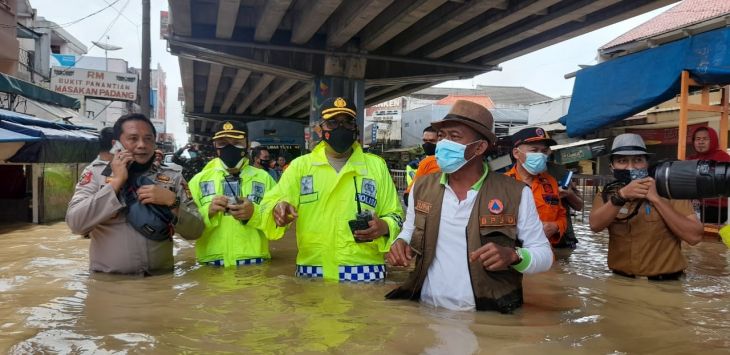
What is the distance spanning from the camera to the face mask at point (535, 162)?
4477 millimetres

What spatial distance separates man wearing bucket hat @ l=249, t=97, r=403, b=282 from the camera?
3646 millimetres

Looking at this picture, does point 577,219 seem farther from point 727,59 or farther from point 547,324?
point 547,324

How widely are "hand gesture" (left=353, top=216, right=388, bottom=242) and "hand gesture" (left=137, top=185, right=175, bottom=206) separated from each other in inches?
52.6

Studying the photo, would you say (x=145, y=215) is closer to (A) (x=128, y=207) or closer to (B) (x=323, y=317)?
(A) (x=128, y=207)

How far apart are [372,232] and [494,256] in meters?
1.03

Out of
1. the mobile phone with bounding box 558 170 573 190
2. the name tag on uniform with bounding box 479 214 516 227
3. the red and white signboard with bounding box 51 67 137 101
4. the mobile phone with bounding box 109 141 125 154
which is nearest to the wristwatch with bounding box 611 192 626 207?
the mobile phone with bounding box 558 170 573 190

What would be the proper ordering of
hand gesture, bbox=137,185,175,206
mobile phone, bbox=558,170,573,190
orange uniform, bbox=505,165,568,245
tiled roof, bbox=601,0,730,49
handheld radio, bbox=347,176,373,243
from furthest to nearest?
tiled roof, bbox=601,0,730,49 < mobile phone, bbox=558,170,573,190 < orange uniform, bbox=505,165,568,245 < hand gesture, bbox=137,185,175,206 < handheld radio, bbox=347,176,373,243

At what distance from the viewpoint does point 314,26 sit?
13992 mm

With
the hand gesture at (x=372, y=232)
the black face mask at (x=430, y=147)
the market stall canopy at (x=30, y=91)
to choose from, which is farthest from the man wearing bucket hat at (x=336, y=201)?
the market stall canopy at (x=30, y=91)

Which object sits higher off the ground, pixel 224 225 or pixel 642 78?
pixel 642 78

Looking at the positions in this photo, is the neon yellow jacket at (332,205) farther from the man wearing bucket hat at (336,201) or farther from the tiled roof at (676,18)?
the tiled roof at (676,18)

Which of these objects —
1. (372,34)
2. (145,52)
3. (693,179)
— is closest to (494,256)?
(693,179)

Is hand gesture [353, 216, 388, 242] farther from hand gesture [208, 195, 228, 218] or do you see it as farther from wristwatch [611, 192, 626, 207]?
wristwatch [611, 192, 626, 207]

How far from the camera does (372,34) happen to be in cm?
1482
